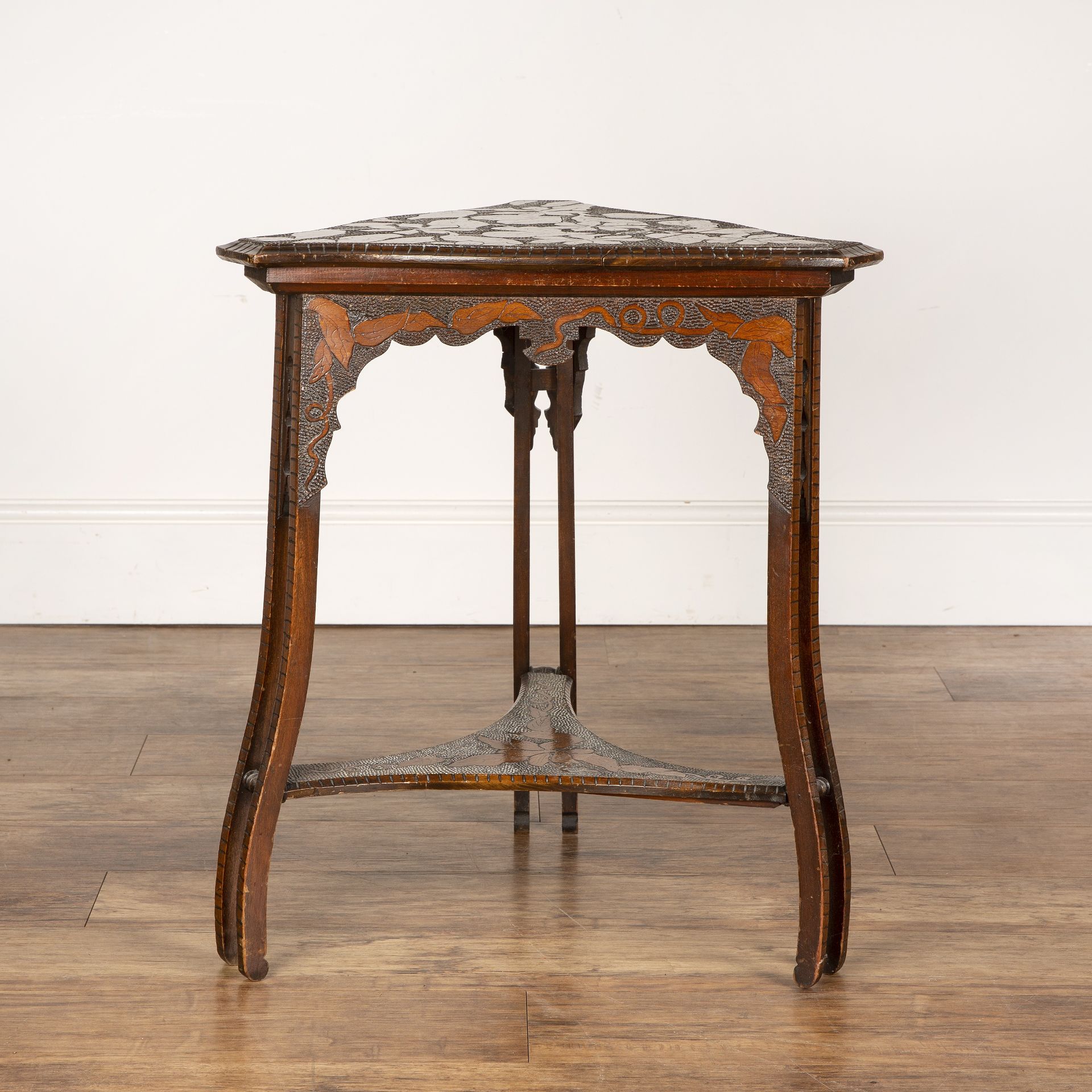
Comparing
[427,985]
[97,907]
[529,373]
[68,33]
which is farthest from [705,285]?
[68,33]

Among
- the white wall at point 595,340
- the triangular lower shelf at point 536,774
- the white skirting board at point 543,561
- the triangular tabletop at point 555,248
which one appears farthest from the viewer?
the white skirting board at point 543,561

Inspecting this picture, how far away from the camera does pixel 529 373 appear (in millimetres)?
1495

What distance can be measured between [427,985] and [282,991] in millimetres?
Result: 139

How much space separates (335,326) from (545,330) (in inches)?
7.4

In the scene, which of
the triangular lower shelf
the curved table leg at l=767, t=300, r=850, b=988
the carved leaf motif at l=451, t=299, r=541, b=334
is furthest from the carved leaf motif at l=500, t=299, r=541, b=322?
the triangular lower shelf

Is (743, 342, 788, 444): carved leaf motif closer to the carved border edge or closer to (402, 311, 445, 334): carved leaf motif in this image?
the carved border edge

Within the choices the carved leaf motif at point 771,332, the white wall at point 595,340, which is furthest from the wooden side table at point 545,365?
the white wall at point 595,340

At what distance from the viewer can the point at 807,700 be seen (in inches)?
48.3

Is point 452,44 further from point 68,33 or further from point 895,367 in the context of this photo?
point 895,367

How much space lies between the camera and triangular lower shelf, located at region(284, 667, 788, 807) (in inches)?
49.8

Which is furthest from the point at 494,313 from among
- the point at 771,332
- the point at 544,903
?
the point at 544,903

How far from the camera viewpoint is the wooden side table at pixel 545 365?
1.12m

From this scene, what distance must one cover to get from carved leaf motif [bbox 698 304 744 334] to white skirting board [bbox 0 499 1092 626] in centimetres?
128

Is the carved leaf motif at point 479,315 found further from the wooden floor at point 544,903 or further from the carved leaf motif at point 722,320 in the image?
the wooden floor at point 544,903
